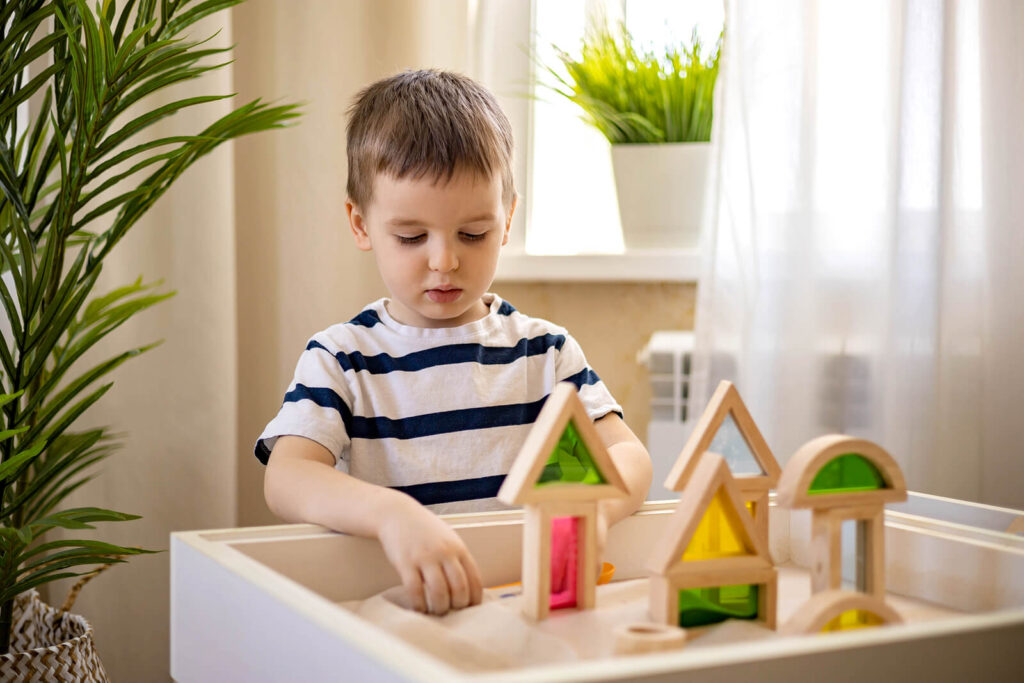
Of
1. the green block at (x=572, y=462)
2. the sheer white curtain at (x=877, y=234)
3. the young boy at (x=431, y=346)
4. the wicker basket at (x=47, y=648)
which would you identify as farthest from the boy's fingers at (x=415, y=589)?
the sheer white curtain at (x=877, y=234)

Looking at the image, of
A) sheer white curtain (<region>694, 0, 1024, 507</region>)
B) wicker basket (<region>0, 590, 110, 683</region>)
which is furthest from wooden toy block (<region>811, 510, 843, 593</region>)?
sheer white curtain (<region>694, 0, 1024, 507</region>)

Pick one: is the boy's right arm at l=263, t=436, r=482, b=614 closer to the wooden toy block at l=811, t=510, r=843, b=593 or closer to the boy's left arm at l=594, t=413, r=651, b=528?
the boy's left arm at l=594, t=413, r=651, b=528

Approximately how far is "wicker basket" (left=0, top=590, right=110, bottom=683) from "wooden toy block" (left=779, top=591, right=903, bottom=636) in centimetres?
93

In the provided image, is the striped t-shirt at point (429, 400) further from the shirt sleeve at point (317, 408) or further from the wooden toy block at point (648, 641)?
the wooden toy block at point (648, 641)

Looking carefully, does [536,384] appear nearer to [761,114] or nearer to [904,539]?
[904,539]

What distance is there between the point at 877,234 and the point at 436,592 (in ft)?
3.76

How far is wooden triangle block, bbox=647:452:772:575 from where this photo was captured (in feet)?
1.52

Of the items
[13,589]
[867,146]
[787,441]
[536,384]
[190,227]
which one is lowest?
[13,589]

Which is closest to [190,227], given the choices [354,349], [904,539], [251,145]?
[251,145]

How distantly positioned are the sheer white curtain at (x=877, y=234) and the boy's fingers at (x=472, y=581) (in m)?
1.03

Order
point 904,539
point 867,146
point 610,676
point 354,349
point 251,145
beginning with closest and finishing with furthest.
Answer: point 610,676 < point 904,539 < point 354,349 < point 867,146 < point 251,145

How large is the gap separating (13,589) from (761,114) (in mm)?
1236

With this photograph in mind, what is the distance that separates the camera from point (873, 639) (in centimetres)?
38

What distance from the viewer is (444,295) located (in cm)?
100
